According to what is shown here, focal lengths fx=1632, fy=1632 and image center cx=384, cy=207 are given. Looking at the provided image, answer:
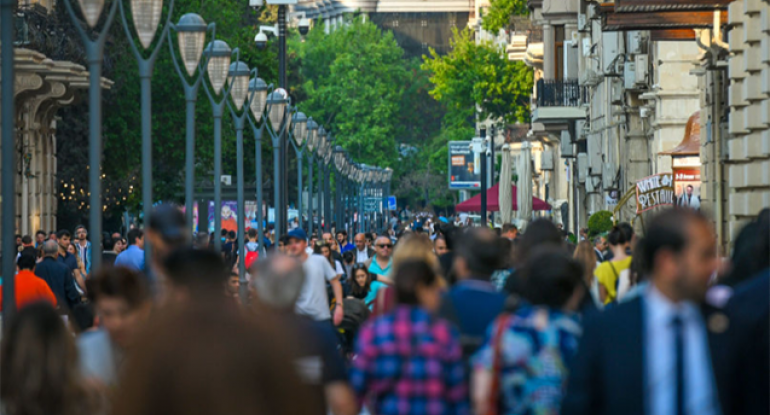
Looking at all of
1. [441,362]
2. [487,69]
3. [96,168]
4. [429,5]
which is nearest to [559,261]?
[441,362]

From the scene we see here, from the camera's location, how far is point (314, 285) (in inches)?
482

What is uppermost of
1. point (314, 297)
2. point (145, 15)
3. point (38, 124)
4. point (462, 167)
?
point (145, 15)

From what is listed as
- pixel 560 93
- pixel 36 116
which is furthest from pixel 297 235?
pixel 560 93

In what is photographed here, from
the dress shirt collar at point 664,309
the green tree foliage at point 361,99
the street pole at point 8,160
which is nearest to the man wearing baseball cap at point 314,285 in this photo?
the street pole at point 8,160

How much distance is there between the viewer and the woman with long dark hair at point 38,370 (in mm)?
5414

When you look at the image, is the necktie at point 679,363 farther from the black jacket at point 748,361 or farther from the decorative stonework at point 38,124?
the decorative stonework at point 38,124

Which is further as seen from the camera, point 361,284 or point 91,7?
point 361,284

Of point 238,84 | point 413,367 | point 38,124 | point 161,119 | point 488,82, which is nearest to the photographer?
point 413,367

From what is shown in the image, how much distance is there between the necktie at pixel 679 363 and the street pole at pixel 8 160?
7310 millimetres

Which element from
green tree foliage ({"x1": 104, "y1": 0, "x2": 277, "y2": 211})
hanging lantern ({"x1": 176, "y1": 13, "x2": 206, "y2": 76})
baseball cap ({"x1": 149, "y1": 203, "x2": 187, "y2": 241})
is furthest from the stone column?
baseball cap ({"x1": 149, "y1": 203, "x2": 187, "y2": 241})

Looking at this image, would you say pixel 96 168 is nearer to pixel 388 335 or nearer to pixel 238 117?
pixel 388 335

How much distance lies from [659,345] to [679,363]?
0.30 feet

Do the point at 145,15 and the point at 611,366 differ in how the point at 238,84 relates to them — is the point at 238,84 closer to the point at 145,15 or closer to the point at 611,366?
the point at 145,15

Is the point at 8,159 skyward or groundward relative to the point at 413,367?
skyward
